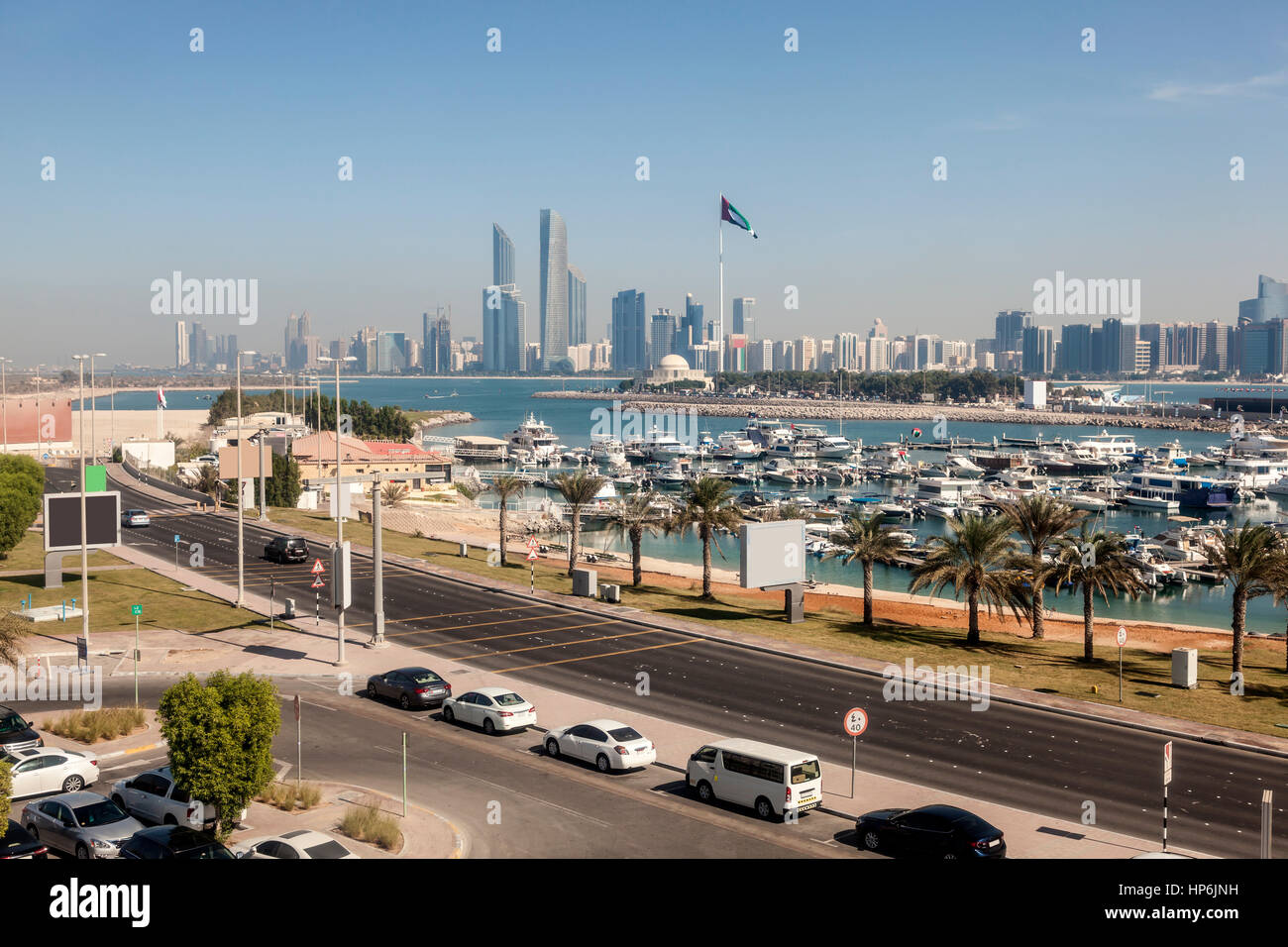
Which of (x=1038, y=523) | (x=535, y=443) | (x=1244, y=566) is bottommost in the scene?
(x=535, y=443)

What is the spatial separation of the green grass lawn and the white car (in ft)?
47.9

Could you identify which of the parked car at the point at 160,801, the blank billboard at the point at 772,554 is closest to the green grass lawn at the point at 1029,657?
the blank billboard at the point at 772,554

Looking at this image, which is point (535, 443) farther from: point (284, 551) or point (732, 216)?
point (284, 551)

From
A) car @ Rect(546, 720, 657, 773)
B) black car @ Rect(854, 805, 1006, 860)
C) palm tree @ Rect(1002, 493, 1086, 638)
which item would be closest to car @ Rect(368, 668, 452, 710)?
car @ Rect(546, 720, 657, 773)

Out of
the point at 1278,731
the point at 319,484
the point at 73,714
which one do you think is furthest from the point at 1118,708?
the point at 319,484

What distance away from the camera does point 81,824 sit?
19.4 meters

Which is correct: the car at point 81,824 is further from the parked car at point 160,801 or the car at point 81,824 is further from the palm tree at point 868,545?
Answer: the palm tree at point 868,545

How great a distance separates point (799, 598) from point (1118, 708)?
50.5 ft

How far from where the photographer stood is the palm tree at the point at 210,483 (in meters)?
78.8

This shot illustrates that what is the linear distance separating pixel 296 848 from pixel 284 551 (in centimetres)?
4136

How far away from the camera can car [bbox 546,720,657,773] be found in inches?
992

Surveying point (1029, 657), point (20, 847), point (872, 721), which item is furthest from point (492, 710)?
point (1029, 657)

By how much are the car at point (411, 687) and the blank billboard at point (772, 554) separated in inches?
611

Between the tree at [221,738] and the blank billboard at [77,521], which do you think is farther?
the blank billboard at [77,521]
